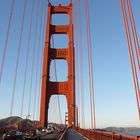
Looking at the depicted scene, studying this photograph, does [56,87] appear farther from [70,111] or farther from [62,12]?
[62,12]

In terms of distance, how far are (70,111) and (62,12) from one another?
55.5ft

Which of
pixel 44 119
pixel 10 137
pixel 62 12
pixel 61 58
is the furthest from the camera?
pixel 62 12

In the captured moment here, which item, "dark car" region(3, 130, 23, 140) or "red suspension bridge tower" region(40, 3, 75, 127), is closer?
"dark car" region(3, 130, 23, 140)

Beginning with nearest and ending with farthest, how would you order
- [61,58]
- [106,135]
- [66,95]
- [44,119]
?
1. [106,135]
2. [44,119]
3. [66,95]
4. [61,58]

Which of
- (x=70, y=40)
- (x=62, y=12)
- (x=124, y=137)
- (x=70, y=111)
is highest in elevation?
(x=62, y=12)

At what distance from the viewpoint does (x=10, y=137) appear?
18.6 meters

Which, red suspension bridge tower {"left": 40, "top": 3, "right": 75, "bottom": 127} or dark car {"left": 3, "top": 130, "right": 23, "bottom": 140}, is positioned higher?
red suspension bridge tower {"left": 40, "top": 3, "right": 75, "bottom": 127}

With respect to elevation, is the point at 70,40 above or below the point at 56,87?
above

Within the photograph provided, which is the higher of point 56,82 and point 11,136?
point 56,82

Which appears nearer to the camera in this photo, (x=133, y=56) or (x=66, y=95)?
(x=133, y=56)

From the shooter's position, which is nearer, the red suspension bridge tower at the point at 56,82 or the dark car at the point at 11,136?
the dark car at the point at 11,136

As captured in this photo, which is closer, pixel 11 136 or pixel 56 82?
pixel 11 136

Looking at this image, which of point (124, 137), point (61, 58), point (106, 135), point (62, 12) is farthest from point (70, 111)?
point (124, 137)

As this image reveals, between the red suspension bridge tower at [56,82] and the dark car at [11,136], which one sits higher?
the red suspension bridge tower at [56,82]
